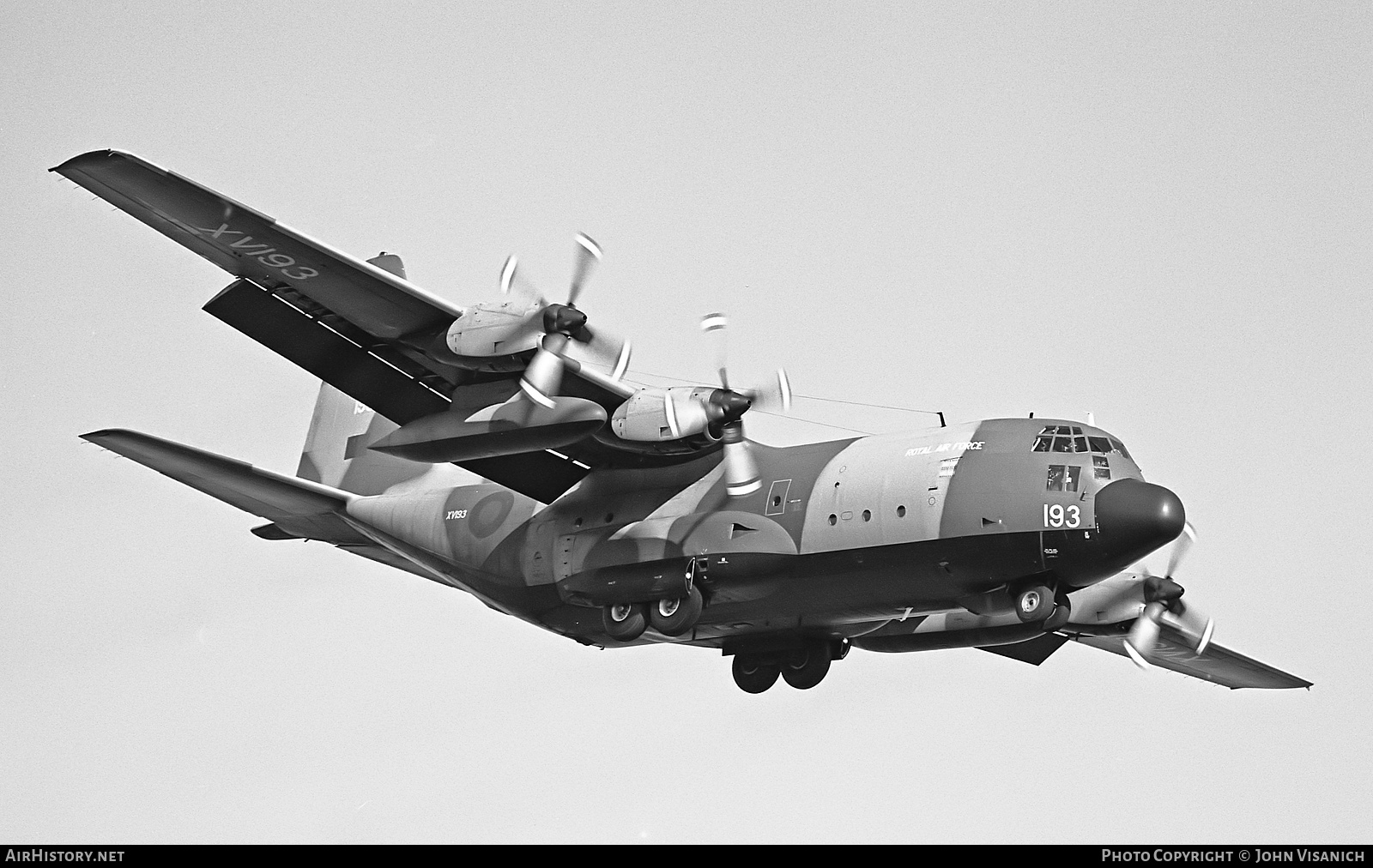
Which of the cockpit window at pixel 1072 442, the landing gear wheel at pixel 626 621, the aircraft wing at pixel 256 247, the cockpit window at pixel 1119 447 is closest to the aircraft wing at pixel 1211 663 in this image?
the cockpit window at pixel 1119 447

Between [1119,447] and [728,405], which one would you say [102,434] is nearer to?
[728,405]

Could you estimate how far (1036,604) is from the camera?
19.4 metres

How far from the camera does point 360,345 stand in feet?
69.9

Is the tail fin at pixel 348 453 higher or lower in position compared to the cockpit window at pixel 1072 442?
lower

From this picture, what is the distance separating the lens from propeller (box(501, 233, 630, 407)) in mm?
19141

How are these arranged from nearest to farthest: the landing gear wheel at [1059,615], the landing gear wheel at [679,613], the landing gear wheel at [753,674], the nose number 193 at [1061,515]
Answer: the nose number 193 at [1061,515], the landing gear wheel at [1059,615], the landing gear wheel at [679,613], the landing gear wheel at [753,674]

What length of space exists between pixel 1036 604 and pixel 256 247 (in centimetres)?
997

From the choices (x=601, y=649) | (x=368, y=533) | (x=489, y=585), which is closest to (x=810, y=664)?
(x=601, y=649)

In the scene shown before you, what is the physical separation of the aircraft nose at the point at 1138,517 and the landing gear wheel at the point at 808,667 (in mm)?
5119

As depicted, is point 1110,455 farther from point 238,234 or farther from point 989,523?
point 238,234

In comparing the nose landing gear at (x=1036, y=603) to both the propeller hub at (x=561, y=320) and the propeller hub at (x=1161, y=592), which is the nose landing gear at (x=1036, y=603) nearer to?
the propeller hub at (x=1161, y=592)

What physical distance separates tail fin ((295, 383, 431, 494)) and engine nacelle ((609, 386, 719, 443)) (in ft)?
17.8

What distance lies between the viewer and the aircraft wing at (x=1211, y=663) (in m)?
25.4

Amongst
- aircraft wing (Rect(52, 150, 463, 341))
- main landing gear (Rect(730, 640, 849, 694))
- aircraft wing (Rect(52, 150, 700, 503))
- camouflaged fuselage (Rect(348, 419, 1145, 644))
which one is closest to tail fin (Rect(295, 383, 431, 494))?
camouflaged fuselage (Rect(348, 419, 1145, 644))
